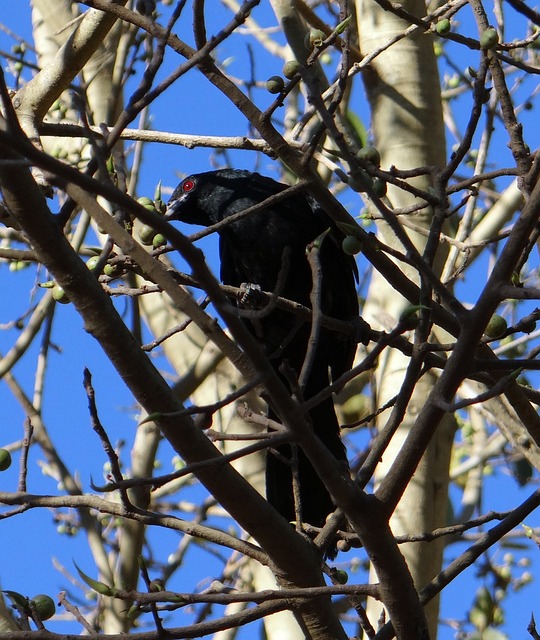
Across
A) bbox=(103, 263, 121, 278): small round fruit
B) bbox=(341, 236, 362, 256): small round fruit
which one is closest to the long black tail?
bbox=(103, 263, 121, 278): small round fruit

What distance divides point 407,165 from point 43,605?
352 cm

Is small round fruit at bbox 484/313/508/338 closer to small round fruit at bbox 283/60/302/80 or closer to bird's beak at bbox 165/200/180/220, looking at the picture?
small round fruit at bbox 283/60/302/80

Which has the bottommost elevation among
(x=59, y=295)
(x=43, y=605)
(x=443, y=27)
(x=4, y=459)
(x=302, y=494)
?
(x=43, y=605)

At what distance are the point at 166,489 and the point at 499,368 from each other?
16.4 ft

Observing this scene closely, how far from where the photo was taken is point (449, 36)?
319cm

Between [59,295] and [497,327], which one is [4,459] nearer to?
[59,295]

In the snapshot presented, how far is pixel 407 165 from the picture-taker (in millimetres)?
5344

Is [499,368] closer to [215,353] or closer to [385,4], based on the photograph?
[385,4]

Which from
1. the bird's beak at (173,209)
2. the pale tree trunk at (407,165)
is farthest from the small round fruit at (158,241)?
the bird's beak at (173,209)

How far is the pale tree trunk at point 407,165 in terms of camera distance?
15.1 ft

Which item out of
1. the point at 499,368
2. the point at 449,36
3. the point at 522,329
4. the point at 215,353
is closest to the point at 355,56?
the point at 215,353

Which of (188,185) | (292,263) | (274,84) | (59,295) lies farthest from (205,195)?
(59,295)

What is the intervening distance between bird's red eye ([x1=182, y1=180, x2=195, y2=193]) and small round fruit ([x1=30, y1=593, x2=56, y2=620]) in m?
3.78

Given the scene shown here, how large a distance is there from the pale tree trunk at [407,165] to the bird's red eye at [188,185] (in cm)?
121
